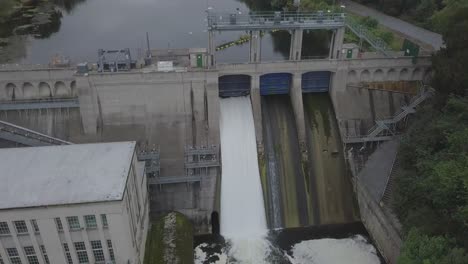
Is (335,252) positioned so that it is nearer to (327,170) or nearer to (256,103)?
(327,170)

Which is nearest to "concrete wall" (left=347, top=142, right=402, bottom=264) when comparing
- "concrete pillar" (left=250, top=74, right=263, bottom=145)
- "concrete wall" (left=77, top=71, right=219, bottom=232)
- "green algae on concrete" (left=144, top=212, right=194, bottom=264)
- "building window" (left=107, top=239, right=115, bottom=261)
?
"concrete pillar" (left=250, top=74, right=263, bottom=145)

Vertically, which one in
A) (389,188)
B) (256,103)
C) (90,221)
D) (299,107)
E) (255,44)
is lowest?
(389,188)

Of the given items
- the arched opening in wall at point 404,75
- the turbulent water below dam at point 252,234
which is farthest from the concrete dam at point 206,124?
the arched opening in wall at point 404,75

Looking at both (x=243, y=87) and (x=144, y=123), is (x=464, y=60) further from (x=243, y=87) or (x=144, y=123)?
(x=144, y=123)

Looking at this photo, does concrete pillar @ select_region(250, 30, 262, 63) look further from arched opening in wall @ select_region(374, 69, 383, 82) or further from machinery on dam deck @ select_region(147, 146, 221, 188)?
arched opening in wall @ select_region(374, 69, 383, 82)

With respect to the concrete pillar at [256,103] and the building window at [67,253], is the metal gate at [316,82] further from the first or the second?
the building window at [67,253]

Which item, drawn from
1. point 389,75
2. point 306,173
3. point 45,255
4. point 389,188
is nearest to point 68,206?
point 45,255
